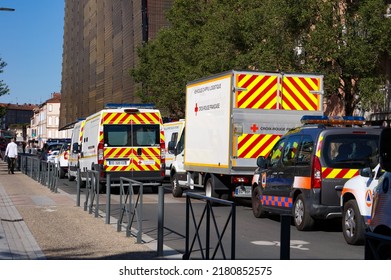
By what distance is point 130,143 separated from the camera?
2302 centimetres

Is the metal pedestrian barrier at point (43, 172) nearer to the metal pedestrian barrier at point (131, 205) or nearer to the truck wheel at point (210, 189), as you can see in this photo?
the truck wheel at point (210, 189)

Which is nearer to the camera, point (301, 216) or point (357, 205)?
point (357, 205)

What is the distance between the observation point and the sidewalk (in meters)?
9.95

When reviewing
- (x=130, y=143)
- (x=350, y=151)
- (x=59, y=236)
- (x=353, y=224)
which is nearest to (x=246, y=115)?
(x=350, y=151)

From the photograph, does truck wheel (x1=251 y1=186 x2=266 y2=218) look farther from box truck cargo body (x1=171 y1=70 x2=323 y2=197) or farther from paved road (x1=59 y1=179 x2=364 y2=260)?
box truck cargo body (x1=171 y1=70 x2=323 y2=197)

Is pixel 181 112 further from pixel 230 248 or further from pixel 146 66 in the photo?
pixel 230 248

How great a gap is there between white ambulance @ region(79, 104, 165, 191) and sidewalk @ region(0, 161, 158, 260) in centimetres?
452

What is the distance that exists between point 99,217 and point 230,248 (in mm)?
8040

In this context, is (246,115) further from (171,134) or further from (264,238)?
(171,134)

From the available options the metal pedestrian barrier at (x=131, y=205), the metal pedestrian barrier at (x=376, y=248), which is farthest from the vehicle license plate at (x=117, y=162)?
the metal pedestrian barrier at (x=376, y=248)

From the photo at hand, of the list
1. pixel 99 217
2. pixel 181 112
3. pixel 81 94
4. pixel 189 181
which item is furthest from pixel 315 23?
pixel 81 94

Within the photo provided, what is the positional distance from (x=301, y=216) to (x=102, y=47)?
257ft

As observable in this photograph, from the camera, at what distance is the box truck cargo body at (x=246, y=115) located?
1703 cm

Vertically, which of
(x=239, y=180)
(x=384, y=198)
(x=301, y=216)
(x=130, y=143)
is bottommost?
(x=301, y=216)
